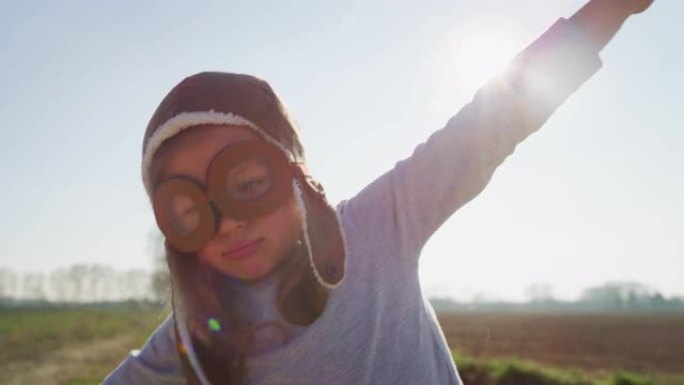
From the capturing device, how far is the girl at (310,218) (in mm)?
1653

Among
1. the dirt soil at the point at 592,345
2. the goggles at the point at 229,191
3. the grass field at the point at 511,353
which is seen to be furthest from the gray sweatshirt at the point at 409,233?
the dirt soil at the point at 592,345

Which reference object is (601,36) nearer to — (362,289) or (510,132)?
(510,132)

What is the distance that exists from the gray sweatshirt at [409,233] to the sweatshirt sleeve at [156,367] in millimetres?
340

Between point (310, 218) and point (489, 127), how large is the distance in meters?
0.59

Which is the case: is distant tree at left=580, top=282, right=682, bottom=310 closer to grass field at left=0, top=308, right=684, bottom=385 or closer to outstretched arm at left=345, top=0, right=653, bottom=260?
grass field at left=0, top=308, right=684, bottom=385

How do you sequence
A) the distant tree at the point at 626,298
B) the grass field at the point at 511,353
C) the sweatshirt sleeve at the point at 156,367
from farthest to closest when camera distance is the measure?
the distant tree at the point at 626,298
the grass field at the point at 511,353
the sweatshirt sleeve at the point at 156,367

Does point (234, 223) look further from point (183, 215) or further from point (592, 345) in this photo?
point (592, 345)

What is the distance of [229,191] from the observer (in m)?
1.74

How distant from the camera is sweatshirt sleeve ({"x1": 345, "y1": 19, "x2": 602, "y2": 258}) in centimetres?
163

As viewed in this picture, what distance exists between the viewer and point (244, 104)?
6.09 ft

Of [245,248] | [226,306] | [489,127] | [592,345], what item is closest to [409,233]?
[489,127]

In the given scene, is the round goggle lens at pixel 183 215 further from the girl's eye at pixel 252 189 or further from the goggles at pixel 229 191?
the girl's eye at pixel 252 189

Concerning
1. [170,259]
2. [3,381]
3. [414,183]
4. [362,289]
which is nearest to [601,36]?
[414,183]

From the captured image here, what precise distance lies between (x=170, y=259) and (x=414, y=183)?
883 millimetres
